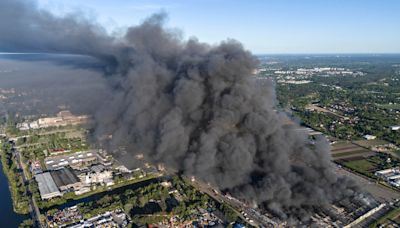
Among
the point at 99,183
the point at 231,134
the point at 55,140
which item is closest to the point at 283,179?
the point at 231,134

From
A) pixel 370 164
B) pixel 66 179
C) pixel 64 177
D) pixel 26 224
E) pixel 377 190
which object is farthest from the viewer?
pixel 370 164

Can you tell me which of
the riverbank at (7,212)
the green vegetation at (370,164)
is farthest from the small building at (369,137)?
the riverbank at (7,212)

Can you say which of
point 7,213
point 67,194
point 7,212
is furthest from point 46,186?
point 7,213

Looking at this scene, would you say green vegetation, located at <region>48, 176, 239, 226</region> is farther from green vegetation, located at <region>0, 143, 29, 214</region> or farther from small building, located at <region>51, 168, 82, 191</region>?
small building, located at <region>51, 168, 82, 191</region>

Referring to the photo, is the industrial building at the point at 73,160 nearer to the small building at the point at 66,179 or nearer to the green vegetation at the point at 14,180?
the small building at the point at 66,179

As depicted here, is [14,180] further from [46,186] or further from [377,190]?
[377,190]

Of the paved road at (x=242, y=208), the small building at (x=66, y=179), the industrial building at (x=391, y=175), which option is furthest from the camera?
the industrial building at (x=391, y=175)

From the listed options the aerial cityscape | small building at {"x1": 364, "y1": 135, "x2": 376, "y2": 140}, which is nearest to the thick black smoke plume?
the aerial cityscape

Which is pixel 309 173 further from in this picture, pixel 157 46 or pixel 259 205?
pixel 157 46
